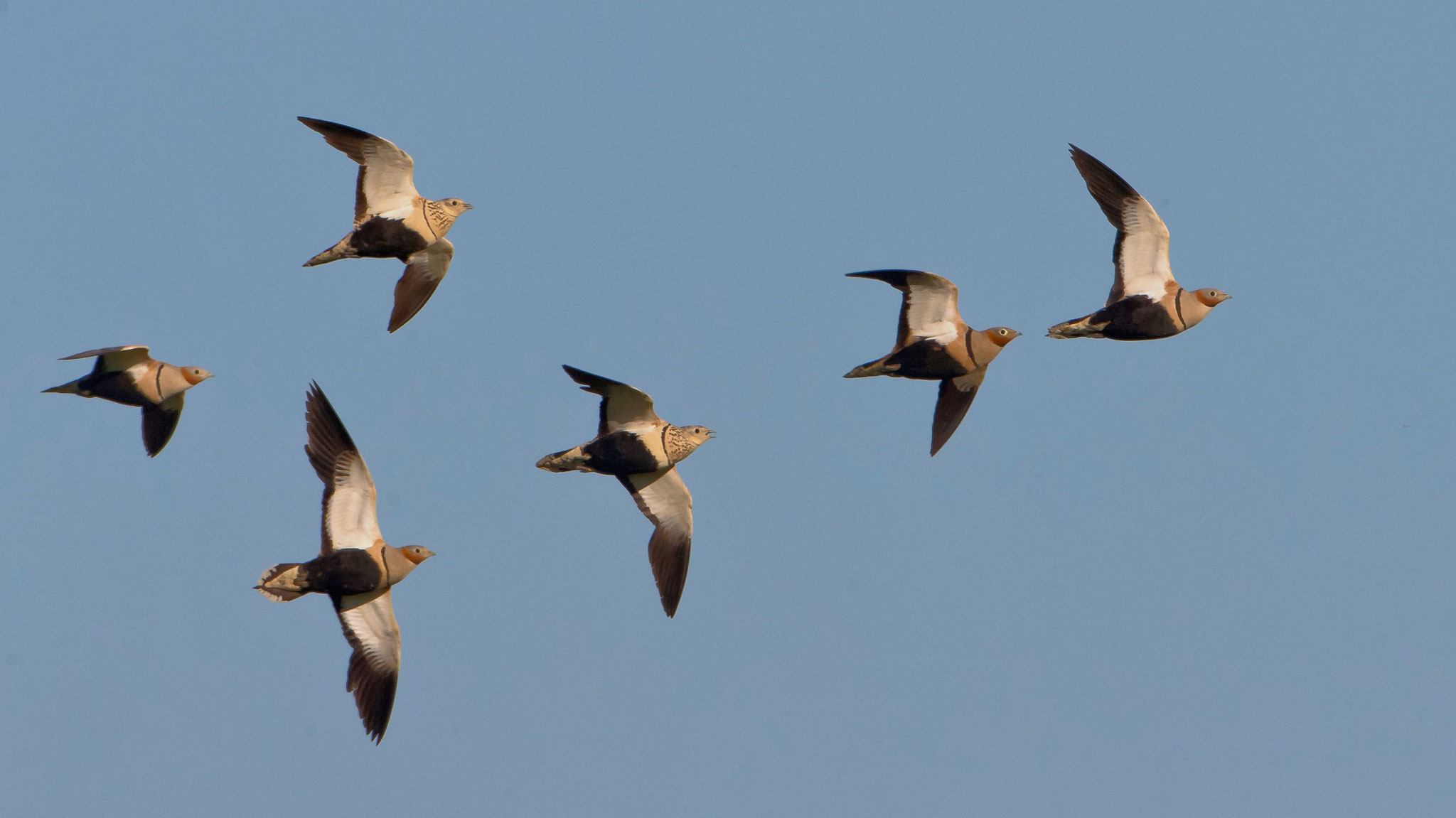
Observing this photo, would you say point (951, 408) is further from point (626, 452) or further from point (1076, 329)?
point (626, 452)

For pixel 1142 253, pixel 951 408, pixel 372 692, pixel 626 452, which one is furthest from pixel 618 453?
pixel 1142 253

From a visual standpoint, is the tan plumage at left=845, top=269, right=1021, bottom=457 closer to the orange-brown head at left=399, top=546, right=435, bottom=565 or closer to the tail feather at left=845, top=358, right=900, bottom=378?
the tail feather at left=845, top=358, right=900, bottom=378

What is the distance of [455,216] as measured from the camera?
2738cm

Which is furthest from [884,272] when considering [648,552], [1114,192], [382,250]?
[382,250]

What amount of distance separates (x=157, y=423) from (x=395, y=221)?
578 cm

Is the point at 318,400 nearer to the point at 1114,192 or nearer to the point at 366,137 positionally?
the point at 366,137

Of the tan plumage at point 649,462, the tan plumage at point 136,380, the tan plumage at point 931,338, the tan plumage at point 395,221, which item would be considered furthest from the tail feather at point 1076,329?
the tan plumage at point 136,380

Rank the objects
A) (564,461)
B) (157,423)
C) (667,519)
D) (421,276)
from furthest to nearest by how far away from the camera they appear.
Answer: (157,423) < (421,276) < (667,519) < (564,461)

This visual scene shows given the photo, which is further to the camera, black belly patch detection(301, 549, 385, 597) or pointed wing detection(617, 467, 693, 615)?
pointed wing detection(617, 467, 693, 615)

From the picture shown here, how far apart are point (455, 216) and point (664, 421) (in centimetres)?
522

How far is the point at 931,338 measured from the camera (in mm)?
26578

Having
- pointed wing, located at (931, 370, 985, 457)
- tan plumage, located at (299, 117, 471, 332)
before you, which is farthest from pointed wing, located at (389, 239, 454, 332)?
pointed wing, located at (931, 370, 985, 457)

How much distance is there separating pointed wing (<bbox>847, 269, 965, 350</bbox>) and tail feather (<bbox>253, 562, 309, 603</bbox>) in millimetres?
9700

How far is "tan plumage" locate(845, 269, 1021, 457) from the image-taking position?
85.8 feet
